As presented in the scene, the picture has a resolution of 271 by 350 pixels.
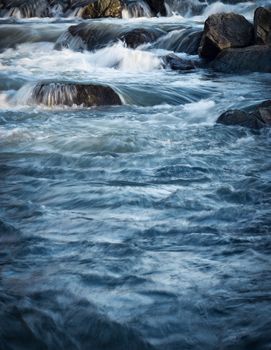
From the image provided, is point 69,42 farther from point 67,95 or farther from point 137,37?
point 67,95

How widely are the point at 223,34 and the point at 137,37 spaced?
2.83m

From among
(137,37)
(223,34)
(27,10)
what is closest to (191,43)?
(223,34)

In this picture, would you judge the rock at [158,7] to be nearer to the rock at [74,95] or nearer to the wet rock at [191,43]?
the wet rock at [191,43]

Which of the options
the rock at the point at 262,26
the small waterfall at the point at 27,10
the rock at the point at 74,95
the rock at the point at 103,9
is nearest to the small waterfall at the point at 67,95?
the rock at the point at 74,95

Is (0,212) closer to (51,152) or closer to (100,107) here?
(51,152)

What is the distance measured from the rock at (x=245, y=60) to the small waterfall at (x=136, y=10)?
7604mm

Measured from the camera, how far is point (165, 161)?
23.6ft

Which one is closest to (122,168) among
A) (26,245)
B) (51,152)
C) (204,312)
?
(51,152)

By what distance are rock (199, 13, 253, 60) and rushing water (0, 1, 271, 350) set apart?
422 centimetres

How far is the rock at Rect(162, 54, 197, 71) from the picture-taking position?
14570 mm

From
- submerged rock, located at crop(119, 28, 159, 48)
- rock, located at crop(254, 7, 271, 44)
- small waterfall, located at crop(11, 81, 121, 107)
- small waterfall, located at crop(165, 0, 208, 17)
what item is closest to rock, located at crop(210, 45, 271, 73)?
rock, located at crop(254, 7, 271, 44)

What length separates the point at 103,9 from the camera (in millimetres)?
21281

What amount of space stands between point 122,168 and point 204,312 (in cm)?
346

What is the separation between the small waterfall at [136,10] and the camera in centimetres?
2128
